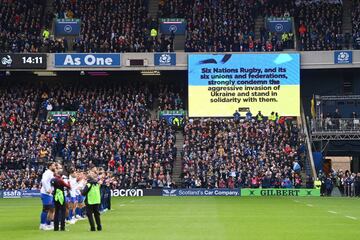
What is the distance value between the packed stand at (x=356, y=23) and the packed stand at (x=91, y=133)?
16.0m

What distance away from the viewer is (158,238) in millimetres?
22469

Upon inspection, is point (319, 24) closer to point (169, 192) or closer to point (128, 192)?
point (169, 192)

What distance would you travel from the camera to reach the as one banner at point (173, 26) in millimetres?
70062

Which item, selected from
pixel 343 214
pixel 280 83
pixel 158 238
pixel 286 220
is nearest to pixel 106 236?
pixel 158 238

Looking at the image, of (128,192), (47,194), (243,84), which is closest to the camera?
(47,194)

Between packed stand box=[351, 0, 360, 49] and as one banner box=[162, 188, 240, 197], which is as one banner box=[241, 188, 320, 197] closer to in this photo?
as one banner box=[162, 188, 240, 197]

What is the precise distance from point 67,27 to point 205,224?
45.1 metres

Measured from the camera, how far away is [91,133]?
6334cm

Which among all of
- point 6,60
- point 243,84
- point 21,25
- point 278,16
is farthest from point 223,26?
point 6,60

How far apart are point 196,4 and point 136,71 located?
7758 millimetres

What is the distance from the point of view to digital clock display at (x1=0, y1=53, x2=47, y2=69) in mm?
66000

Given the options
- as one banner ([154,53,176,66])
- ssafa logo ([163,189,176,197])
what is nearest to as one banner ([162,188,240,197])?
ssafa logo ([163,189,176,197])

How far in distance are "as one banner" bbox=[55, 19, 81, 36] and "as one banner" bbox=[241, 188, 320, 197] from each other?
2202 cm

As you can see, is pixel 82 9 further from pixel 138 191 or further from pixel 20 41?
pixel 138 191
